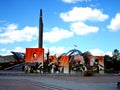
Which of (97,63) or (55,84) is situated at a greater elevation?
(97,63)

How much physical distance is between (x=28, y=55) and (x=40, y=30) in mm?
42312

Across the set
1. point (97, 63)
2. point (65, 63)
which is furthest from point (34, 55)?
point (97, 63)

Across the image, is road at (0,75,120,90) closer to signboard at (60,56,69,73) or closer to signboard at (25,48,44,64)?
signboard at (25,48,44,64)

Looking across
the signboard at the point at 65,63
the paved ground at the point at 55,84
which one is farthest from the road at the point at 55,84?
the signboard at the point at 65,63

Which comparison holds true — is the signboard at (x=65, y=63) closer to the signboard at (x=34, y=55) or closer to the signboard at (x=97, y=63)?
the signboard at (x=97, y=63)

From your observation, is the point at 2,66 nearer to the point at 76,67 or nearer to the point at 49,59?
the point at 49,59

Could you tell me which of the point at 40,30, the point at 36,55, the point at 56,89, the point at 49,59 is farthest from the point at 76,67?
the point at 56,89

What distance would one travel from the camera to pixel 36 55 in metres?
65.9

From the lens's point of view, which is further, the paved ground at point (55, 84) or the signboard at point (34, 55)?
the signboard at point (34, 55)

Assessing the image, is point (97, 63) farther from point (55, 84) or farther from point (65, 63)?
point (55, 84)

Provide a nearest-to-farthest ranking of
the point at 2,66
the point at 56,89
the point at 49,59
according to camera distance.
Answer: the point at 56,89, the point at 49,59, the point at 2,66

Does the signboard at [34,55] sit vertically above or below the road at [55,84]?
above

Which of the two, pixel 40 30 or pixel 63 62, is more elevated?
pixel 40 30

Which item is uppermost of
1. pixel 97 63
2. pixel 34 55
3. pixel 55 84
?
pixel 34 55
